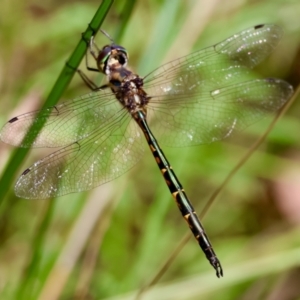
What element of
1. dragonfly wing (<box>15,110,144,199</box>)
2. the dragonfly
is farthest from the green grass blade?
the dragonfly

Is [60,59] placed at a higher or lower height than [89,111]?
higher

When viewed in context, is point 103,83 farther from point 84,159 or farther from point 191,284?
point 191,284

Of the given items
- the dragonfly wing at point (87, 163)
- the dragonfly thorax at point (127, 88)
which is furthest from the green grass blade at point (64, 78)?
the dragonfly thorax at point (127, 88)

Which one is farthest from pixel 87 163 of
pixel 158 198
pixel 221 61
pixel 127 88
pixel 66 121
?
pixel 221 61

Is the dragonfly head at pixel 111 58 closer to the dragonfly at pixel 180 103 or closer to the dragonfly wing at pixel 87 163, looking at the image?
the dragonfly at pixel 180 103

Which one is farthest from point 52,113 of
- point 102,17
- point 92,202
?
point 92,202
